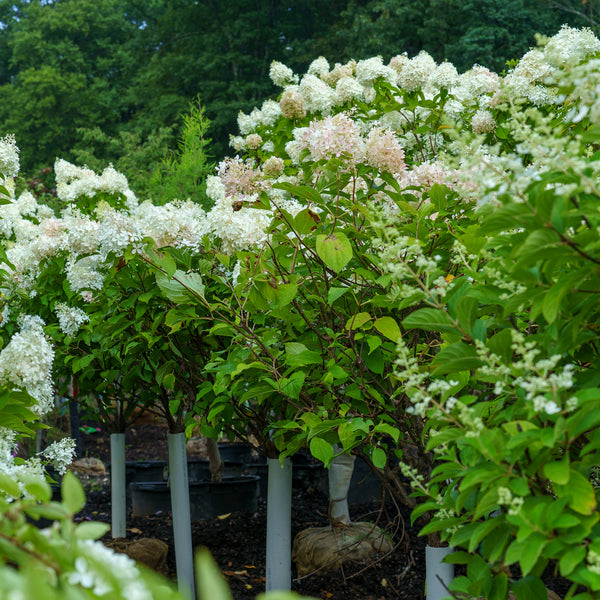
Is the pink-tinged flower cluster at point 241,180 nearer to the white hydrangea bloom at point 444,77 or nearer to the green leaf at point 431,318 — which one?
the white hydrangea bloom at point 444,77

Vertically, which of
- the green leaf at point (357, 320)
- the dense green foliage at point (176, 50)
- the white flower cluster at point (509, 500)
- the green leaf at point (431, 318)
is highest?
the dense green foliage at point (176, 50)

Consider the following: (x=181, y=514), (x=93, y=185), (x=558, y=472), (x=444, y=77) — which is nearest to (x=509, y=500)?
(x=558, y=472)

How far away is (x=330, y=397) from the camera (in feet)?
8.18

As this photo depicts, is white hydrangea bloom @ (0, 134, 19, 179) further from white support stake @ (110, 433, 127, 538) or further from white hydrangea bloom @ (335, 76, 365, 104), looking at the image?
white hydrangea bloom @ (335, 76, 365, 104)

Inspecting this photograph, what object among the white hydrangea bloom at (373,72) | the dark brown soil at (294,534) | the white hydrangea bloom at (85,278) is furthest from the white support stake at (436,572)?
the white hydrangea bloom at (373,72)

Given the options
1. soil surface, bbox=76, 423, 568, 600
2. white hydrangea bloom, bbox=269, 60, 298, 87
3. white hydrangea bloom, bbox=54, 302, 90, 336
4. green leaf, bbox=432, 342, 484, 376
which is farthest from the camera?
white hydrangea bloom, bbox=269, 60, 298, 87

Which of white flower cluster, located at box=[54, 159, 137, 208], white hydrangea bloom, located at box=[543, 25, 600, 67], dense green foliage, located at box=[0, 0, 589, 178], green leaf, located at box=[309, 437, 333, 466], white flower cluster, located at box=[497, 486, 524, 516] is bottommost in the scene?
green leaf, located at box=[309, 437, 333, 466]

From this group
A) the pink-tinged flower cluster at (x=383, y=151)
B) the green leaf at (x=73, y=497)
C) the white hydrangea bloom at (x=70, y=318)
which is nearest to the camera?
the green leaf at (x=73, y=497)

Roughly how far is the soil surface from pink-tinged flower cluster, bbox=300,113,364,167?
1.52 m

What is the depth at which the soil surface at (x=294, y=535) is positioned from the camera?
13.0 ft

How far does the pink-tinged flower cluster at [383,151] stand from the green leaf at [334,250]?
52 cm

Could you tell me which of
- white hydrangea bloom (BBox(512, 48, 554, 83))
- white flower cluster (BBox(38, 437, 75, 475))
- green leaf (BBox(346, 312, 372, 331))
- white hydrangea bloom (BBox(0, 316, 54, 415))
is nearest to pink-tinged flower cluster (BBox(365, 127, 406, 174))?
green leaf (BBox(346, 312, 372, 331))

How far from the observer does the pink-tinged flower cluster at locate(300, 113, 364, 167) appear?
2.41 meters

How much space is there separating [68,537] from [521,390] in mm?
905
